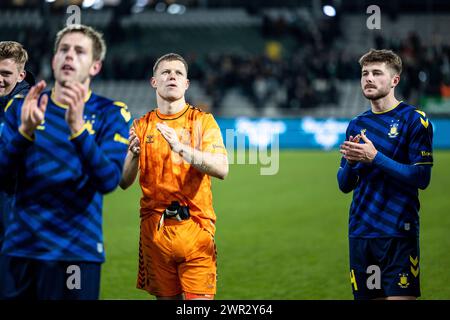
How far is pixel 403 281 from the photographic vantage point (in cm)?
477

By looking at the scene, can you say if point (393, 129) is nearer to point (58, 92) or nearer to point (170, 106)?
point (170, 106)

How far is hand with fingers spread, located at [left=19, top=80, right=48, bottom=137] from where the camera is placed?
11.6 ft

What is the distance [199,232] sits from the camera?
4.91 metres

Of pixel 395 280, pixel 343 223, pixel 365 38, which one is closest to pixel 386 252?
pixel 395 280

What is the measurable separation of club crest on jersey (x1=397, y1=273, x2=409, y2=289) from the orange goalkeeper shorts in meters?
1.28

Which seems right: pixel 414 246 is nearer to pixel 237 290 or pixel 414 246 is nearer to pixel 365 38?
pixel 237 290

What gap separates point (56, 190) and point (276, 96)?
23718 millimetres

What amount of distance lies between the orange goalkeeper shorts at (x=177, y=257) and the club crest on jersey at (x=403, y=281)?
1284 mm

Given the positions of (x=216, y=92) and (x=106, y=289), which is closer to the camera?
(x=106, y=289)

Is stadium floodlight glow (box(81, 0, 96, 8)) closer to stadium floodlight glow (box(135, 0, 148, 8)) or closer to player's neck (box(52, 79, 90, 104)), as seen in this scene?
stadium floodlight glow (box(135, 0, 148, 8))

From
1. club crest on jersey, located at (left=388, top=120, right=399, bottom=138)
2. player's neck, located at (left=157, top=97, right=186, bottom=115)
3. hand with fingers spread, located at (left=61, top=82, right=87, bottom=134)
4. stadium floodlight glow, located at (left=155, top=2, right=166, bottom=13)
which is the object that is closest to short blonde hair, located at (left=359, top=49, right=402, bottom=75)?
club crest on jersey, located at (left=388, top=120, right=399, bottom=138)

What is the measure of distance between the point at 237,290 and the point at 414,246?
3146 mm

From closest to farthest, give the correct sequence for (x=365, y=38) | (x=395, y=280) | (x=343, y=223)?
1. (x=395, y=280)
2. (x=343, y=223)
3. (x=365, y=38)

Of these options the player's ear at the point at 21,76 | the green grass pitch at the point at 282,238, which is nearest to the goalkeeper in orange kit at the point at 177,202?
the player's ear at the point at 21,76
